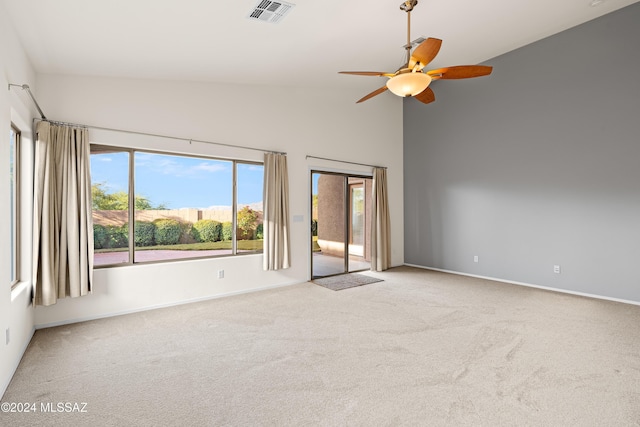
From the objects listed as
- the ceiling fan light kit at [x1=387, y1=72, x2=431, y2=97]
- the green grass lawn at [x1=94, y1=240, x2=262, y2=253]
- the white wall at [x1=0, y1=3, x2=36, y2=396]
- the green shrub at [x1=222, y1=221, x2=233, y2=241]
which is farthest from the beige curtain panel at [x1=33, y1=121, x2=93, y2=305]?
the ceiling fan light kit at [x1=387, y1=72, x2=431, y2=97]

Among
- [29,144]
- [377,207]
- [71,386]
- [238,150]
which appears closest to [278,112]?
[238,150]

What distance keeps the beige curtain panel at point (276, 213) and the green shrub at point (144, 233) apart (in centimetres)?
160

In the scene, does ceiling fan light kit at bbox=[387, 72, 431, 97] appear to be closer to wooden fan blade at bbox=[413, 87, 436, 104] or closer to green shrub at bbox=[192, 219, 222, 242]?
wooden fan blade at bbox=[413, 87, 436, 104]

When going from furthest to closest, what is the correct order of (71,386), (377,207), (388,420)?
(377,207) < (71,386) < (388,420)

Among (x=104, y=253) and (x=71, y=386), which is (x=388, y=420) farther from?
(x=104, y=253)

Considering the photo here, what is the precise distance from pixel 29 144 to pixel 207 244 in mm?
2298

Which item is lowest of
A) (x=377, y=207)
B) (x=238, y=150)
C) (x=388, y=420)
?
(x=388, y=420)

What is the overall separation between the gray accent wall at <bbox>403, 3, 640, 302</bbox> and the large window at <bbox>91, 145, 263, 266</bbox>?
150 inches

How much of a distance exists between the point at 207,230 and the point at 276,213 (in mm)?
1088

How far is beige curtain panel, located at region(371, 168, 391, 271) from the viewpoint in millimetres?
6586

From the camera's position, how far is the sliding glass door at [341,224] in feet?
21.2

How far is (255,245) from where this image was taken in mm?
5195

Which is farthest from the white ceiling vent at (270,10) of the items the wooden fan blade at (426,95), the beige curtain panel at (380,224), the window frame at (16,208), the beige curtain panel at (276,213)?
the beige curtain panel at (380,224)

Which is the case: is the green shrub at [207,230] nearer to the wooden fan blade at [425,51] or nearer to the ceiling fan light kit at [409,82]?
the ceiling fan light kit at [409,82]
